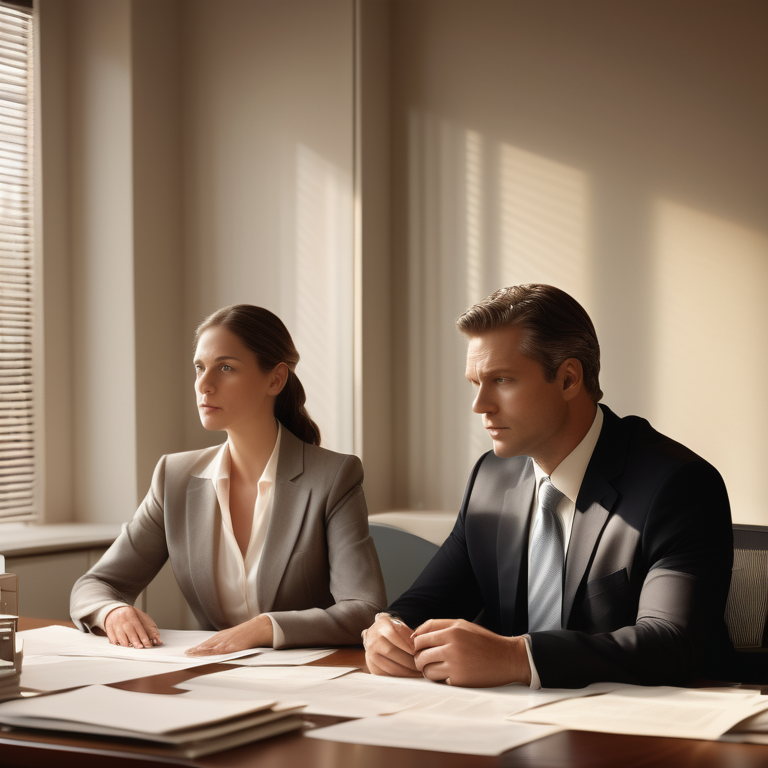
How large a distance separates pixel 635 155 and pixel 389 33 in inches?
45.1

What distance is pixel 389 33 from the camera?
11.9 feet

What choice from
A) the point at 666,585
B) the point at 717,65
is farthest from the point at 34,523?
the point at 717,65

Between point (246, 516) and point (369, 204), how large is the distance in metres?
1.64

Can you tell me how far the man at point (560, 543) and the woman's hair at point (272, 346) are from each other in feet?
1.80

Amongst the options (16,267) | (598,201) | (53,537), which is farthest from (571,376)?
(16,267)

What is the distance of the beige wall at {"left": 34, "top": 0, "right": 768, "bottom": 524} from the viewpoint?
10.2 ft

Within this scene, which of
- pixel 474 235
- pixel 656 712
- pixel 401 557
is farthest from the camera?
pixel 474 235

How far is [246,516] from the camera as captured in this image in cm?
224

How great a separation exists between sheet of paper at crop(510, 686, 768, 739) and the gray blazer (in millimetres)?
777

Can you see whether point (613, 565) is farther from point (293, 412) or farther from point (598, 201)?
point (598, 201)

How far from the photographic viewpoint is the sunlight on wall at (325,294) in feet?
11.5

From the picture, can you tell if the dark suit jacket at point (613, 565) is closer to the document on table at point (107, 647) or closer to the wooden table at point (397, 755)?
the wooden table at point (397, 755)

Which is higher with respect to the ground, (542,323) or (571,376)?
(542,323)

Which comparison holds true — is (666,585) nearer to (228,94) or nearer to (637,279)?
(637,279)
